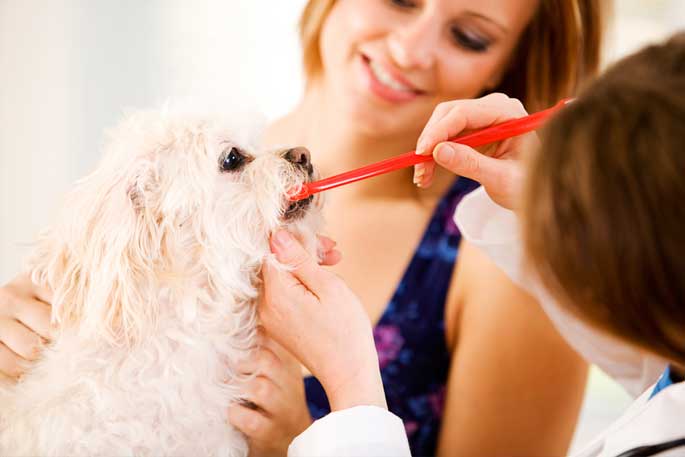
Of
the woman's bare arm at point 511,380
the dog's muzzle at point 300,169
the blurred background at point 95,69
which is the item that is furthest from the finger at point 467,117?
the blurred background at point 95,69

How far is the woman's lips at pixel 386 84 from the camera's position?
4.66ft

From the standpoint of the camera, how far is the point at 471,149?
3.13 feet

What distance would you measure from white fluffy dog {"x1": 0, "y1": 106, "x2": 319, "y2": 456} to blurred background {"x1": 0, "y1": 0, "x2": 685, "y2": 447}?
1.05 metres

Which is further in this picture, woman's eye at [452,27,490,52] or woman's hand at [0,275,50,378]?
woman's eye at [452,27,490,52]

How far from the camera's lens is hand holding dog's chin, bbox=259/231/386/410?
2.95 ft

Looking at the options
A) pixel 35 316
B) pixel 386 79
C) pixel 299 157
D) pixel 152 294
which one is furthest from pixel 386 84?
pixel 35 316

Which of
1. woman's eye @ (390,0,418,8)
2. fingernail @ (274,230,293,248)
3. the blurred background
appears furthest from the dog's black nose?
the blurred background

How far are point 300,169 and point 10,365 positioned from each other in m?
0.54

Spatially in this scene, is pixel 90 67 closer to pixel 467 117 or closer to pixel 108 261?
pixel 108 261

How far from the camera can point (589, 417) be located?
2332 millimetres

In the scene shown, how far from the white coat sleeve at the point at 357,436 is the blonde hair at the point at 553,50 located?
984 millimetres

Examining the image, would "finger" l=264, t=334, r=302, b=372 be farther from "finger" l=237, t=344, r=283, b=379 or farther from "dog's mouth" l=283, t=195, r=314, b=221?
"dog's mouth" l=283, t=195, r=314, b=221

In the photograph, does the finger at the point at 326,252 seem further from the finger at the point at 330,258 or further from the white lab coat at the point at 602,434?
the white lab coat at the point at 602,434

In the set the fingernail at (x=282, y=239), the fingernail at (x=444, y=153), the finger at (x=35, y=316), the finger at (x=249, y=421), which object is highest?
the fingernail at (x=444, y=153)
